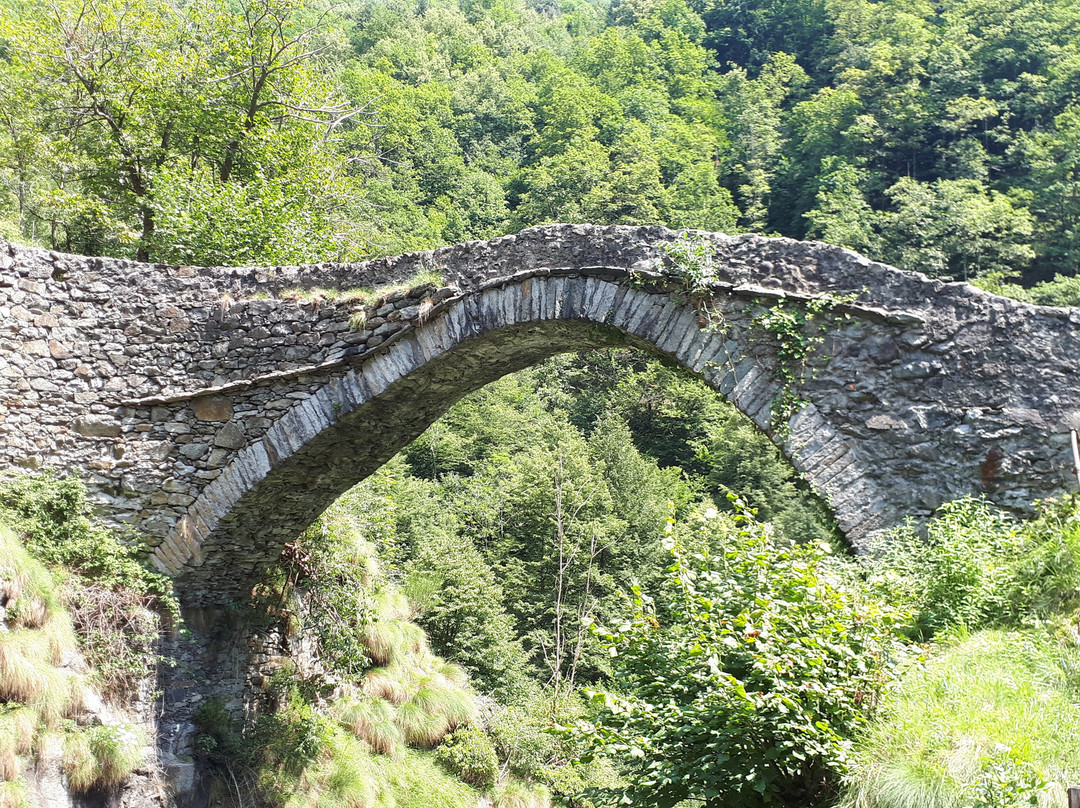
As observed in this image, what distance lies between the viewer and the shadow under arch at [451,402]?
510 cm

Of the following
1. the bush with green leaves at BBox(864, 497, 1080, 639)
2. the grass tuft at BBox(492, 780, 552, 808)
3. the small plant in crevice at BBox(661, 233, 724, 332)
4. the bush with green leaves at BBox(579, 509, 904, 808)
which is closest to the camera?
the bush with green leaves at BBox(579, 509, 904, 808)

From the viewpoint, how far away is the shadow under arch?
201 inches

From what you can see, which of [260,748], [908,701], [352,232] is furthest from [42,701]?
[352,232]

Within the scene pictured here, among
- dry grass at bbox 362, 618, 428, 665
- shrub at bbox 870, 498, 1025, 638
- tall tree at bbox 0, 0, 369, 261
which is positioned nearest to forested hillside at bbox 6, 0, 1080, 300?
tall tree at bbox 0, 0, 369, 261

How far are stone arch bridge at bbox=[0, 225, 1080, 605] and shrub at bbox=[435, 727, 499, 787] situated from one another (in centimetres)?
370

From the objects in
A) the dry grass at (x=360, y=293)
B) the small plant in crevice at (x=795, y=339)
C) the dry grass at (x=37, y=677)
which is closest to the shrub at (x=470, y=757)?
the dry grass at (x=37, y=677)

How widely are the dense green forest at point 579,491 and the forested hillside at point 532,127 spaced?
0.36 ft

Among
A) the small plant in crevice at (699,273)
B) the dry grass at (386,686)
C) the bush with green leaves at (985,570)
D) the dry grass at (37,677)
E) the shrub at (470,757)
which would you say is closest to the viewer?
the bush with green leaves at (985,570)

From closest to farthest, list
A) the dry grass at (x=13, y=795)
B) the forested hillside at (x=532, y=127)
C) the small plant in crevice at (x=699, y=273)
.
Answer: the dry grass at (x=13, y=795), the small plant in crevice at (x=699, y=273), the forested hillside at (x=532, y=127)

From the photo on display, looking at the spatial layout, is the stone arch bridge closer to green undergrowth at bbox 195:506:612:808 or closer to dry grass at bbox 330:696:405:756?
green undergrowth at bbox 195:506:612:808

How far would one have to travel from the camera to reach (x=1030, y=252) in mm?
24328

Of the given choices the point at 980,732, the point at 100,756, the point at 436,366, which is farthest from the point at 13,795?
the point at 980,732

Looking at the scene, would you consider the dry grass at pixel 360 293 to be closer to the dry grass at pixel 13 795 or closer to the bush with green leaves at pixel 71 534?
the bush with green leaves at pixel 71 534

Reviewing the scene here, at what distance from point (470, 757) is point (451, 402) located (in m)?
5.09
